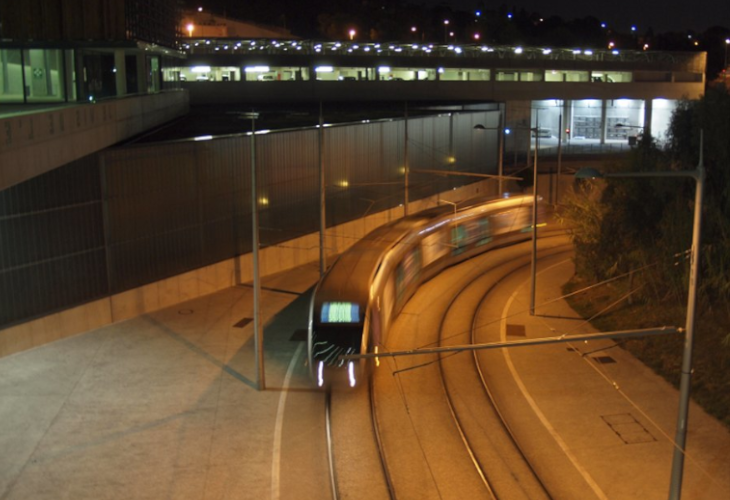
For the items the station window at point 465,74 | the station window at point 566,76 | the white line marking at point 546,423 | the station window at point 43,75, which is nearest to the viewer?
the white line marking at point 546,423

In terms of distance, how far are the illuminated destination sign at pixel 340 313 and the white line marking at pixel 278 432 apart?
2.21 metres

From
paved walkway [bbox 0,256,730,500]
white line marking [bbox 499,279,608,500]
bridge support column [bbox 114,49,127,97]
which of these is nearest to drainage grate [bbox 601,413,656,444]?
paved walkway [bbox 0,256,730,500]

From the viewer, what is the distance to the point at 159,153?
2797 centimetres

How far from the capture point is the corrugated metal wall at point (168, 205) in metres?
23.5

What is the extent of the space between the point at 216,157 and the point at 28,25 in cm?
772

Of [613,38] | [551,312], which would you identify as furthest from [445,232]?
[613,38]

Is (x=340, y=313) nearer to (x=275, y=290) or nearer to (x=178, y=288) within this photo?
(x=178, y=288)

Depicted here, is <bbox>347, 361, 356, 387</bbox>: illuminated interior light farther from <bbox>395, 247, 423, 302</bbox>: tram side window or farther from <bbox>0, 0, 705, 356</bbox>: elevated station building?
<bbox>0, 0, 705, 356</bbox>: elevated station building

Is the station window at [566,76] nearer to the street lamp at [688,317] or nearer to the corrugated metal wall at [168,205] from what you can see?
the corrugated metal wall at [168,205]

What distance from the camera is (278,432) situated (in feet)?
60.4

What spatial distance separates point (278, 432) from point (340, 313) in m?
3.48

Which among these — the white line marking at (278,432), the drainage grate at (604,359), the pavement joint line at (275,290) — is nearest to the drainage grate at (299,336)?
the white line marking at (278,432)

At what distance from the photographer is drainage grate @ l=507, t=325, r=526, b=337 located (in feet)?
87.2

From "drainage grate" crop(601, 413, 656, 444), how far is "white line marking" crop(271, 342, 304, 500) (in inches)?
300
